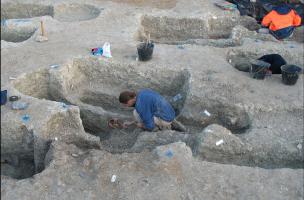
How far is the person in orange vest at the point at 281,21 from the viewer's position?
11.1m

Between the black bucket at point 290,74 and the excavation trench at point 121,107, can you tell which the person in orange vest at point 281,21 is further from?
the excavation trench at point 121,107

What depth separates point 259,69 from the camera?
8.79 m

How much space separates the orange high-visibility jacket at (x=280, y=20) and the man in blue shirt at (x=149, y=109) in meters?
5.29

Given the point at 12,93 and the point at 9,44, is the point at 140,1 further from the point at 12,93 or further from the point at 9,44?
the point at 12,93

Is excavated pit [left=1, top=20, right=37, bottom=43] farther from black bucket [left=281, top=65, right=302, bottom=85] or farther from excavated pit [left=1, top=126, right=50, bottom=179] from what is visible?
black bucket [left=281, top=65, right=302, bottom=85]

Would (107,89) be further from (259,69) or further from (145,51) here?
(259,69)

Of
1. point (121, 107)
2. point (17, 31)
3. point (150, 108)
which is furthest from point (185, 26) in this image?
point (150, 108)

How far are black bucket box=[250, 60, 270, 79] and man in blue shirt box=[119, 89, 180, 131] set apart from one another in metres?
2.46

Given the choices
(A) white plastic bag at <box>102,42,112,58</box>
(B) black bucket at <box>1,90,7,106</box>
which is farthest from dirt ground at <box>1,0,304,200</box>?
(B) black bucket at <box>1,90,7,106</box>

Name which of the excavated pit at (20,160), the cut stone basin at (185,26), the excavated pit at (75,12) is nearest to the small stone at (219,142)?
the excavated pit at (20,160)

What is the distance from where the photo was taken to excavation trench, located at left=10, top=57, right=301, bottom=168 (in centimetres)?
723

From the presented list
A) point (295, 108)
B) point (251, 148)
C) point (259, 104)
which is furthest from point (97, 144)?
point (295, 108)

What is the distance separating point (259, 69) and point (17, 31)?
22.0 feet

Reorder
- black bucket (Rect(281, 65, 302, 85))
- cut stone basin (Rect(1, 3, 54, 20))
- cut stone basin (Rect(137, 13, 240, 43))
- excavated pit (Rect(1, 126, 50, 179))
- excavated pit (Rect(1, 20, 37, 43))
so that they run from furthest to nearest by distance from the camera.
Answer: cut stone basin (Rect(1, 3, 54, 20)) < cut stone basin (Rect(137, 13, 240, 43)) < excavated pit (Rect(1, 20, 37, 43)) < black bucket (Rect(281, 65, 302, 85)) < excavated pit (Rect(1, 126, 50, 179))
